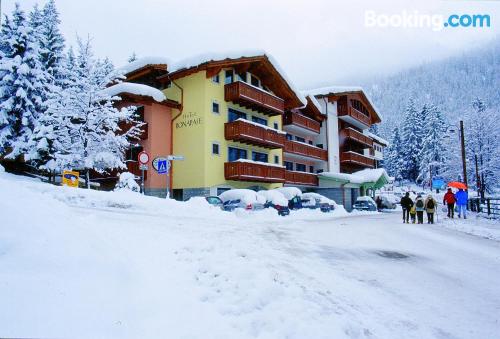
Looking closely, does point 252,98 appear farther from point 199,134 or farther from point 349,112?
point 349,112

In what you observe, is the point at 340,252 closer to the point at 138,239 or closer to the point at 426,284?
the point at 426,284

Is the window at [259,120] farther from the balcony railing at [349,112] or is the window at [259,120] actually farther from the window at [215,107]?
the balcony railing at [349,112]

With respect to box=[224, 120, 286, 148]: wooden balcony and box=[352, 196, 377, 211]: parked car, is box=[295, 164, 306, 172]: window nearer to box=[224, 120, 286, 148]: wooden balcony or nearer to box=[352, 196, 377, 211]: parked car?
box=[352, 196, 377, 211]: parked car

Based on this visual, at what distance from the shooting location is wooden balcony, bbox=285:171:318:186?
31.9 m

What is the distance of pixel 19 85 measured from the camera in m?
24.2

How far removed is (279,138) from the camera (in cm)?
2894

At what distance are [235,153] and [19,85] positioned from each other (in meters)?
16.1

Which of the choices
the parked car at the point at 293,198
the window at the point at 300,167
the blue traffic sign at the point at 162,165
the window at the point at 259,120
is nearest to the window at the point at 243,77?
the window at the point at 259,120

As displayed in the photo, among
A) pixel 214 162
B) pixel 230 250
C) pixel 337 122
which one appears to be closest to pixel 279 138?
pixel 214 162

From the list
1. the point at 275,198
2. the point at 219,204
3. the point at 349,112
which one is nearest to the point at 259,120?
the point at 275,198

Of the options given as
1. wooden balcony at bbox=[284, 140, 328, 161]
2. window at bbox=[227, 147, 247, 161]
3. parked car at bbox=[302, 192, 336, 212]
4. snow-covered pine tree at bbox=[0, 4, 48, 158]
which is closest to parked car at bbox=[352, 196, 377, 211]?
wooden balcony at bbox=[284, 140, 328, 161]

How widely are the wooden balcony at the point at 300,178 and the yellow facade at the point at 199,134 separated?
7.13 m

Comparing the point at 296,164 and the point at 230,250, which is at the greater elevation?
Answer: the point at 296,164

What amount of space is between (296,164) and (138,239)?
3025cm
